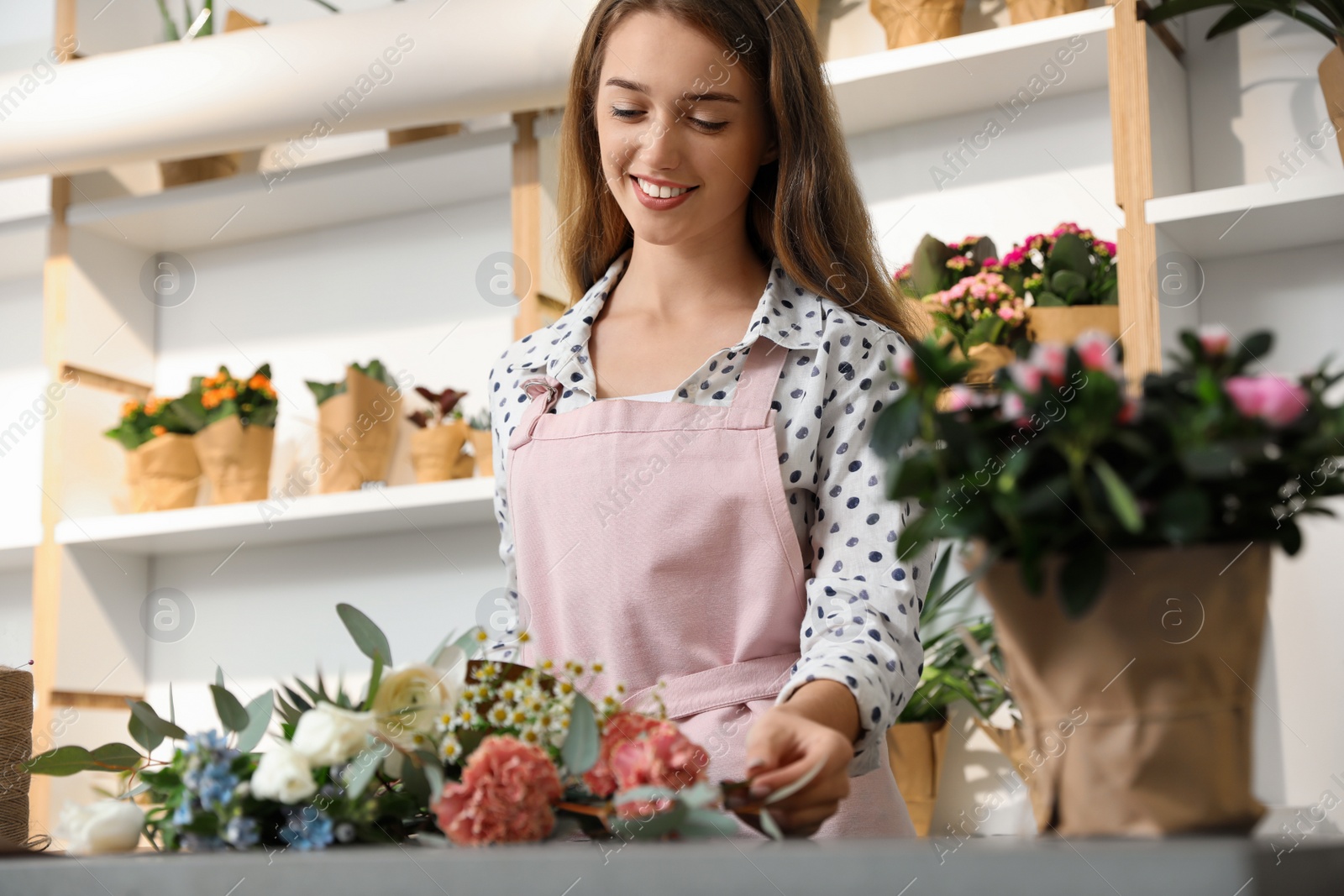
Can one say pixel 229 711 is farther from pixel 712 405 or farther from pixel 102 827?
pixel 712 405

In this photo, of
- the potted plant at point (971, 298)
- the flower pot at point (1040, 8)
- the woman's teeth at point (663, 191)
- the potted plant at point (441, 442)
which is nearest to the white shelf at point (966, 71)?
the flower pot at point (1040, 8)

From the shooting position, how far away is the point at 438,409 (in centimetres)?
252

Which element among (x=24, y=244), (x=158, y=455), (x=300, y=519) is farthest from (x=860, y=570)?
(x=24, y=244)

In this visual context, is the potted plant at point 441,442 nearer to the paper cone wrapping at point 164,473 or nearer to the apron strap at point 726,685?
the paper cone wrapping at point 164,473

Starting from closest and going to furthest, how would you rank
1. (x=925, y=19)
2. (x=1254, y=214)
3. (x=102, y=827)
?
1. (x=102, y=827)
2. (x=1254, y=214)
3. (x=925, y=19)

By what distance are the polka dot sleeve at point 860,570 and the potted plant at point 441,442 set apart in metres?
1.32

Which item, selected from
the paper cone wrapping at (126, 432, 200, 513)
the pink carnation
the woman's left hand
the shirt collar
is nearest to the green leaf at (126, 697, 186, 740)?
the pink carnation

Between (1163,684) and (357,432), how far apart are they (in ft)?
7.00

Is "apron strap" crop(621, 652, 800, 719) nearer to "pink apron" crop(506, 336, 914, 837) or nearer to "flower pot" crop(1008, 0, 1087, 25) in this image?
"pink apron" crop(506, 336, 914, 837)

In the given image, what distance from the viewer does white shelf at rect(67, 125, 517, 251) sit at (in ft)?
8.52

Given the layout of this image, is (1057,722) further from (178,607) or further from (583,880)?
(178,607)

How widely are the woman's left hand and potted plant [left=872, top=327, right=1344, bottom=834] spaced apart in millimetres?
173

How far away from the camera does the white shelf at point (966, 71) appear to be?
6.78 feet

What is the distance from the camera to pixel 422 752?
72 centimetres
